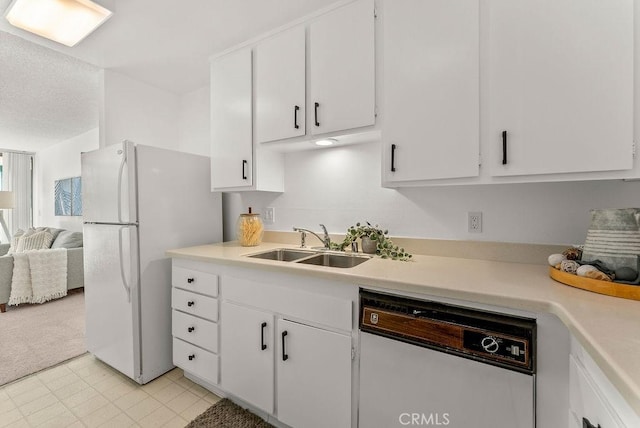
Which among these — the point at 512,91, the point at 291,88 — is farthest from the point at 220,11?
the point at 512,91

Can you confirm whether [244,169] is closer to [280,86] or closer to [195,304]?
[280,86]

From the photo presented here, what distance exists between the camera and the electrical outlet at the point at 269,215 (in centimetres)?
241

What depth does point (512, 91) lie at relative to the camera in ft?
3.95

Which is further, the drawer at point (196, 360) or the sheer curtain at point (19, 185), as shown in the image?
the sheer curtain at point (19, 185)

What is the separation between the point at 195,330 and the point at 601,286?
2.02m

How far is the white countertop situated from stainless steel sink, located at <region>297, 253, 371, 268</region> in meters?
0.21

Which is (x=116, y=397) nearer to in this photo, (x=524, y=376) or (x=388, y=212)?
(x=388, y=212)

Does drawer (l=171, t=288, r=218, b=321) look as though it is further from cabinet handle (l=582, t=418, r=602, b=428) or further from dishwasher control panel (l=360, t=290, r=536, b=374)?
cabinet handle (l=582, t=418, r=602, b=428)

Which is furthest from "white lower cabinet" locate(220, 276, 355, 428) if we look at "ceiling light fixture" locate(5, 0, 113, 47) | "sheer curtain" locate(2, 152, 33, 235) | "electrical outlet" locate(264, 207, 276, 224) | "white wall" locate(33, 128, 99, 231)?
"sheer curtain" locate(2, 152, 33, 235)

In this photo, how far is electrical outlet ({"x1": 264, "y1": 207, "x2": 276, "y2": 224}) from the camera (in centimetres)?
241

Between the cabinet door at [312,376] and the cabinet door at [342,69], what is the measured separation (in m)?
1.12

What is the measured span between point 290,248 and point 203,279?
0.61 m

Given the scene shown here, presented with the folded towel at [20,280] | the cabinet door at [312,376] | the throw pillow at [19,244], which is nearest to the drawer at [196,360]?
the cabinet door at [312,376]

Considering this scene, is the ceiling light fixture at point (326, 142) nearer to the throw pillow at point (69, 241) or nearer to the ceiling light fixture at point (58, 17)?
the ceiling light fixture at point (58, 17)
